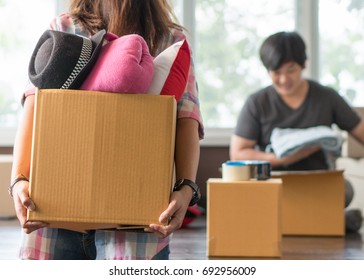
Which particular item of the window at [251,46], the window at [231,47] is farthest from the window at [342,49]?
the window at [231,47]

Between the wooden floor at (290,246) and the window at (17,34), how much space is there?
3.66ft

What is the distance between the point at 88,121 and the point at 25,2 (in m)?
3.05

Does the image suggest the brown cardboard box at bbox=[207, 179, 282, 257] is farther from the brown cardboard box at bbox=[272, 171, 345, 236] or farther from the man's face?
the man's face

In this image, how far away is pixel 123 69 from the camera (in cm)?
91

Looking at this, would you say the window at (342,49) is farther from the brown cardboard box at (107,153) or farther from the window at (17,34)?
the brown cardboard box at (107,153)

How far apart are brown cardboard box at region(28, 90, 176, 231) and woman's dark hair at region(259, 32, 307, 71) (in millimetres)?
1890

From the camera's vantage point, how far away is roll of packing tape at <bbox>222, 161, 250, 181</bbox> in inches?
89.7

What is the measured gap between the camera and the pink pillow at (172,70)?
0.97 metres

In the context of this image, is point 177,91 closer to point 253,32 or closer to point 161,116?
point 161,116

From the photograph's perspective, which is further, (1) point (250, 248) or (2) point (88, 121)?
(1) point (250, 248)
